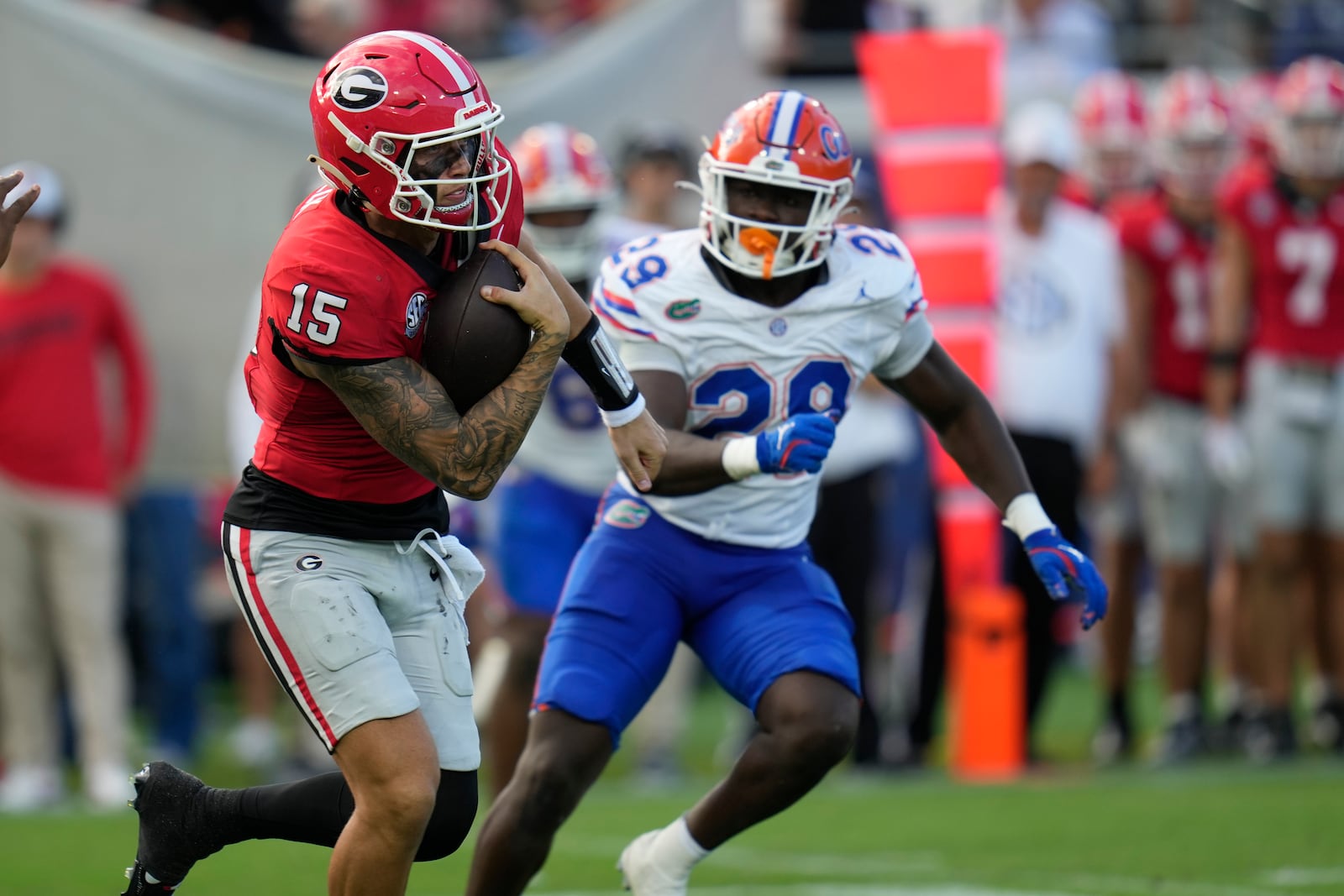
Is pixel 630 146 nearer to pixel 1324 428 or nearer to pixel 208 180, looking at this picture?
pixel 208 180

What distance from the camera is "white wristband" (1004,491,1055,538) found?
471 cm

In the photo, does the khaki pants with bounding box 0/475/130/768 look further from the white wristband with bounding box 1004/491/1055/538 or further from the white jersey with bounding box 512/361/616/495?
the white wristband with bounding box 1004/491/1055/538

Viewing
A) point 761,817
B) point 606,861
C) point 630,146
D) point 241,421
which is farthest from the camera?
point 630,146

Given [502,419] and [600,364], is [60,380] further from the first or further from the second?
[502,419]

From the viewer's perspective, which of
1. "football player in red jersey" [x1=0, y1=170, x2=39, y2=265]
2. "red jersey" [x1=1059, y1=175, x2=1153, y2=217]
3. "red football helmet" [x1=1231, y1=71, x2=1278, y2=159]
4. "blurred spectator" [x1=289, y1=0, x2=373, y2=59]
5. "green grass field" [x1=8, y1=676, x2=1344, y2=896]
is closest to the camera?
"football player in red jersey" [x1=0, y1=170, x2=39, y2=265]

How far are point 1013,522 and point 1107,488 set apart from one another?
148 inches

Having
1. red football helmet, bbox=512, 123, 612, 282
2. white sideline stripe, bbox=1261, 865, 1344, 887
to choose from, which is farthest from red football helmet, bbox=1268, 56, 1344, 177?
white sideline stripe, bbox=1261, 865, 1344, 887

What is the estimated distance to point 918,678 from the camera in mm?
8156

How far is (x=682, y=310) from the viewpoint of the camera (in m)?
4.64

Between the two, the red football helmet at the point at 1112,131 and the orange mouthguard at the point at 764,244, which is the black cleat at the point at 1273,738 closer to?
the red football helmet at the point at 1112,131

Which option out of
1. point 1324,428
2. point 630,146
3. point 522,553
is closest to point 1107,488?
point 1324,428

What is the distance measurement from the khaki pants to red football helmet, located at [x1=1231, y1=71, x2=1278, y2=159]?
539cm

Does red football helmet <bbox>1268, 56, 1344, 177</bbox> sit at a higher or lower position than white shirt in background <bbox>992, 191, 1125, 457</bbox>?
higher

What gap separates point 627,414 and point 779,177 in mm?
752
